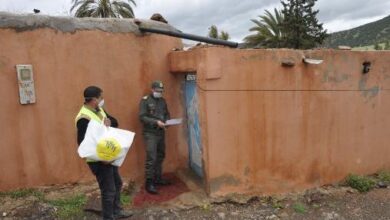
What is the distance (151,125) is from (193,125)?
763mm

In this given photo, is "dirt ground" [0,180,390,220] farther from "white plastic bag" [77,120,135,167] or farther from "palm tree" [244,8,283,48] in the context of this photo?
"palm tree" [244,8,283,48]

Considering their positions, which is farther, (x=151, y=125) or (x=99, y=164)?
(x=151, y=125)

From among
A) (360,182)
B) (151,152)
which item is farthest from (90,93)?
(360,182)

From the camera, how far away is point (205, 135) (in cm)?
583

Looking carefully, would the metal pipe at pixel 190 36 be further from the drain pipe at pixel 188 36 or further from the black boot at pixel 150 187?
the black boot at pixel 150 187

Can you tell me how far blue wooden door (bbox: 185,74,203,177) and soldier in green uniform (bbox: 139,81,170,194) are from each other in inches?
18.8

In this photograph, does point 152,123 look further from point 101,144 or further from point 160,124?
point 101,144

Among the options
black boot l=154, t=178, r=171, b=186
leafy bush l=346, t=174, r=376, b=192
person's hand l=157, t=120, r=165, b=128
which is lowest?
leafy bush l=346, t=174, r=376, b=192

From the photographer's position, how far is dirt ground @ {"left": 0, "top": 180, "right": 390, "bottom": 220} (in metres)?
5.43

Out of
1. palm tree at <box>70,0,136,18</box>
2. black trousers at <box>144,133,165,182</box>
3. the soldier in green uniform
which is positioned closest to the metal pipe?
the soldier in green uniform

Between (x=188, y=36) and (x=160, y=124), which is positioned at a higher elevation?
(x=188, y=36)

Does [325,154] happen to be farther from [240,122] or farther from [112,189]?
[112,189]

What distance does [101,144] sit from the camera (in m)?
4.33

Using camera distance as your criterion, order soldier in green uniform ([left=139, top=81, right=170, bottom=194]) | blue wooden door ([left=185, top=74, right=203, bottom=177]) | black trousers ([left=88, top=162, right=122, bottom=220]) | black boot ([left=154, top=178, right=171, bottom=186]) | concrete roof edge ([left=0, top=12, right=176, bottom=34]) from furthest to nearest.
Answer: black boot ([left=154, top=178, right=171, bottom=186]) → blue wooden door ([left=185, top=74, right=203, bottom=177]) → soldier in green uniform ([left=139, top=81, right=170, bottom=194]) → concrete roof edge ([left=0, top=12, right=176, bottom=34]) → black trousers ([left=88, top=162, right=122, bottom=220])
